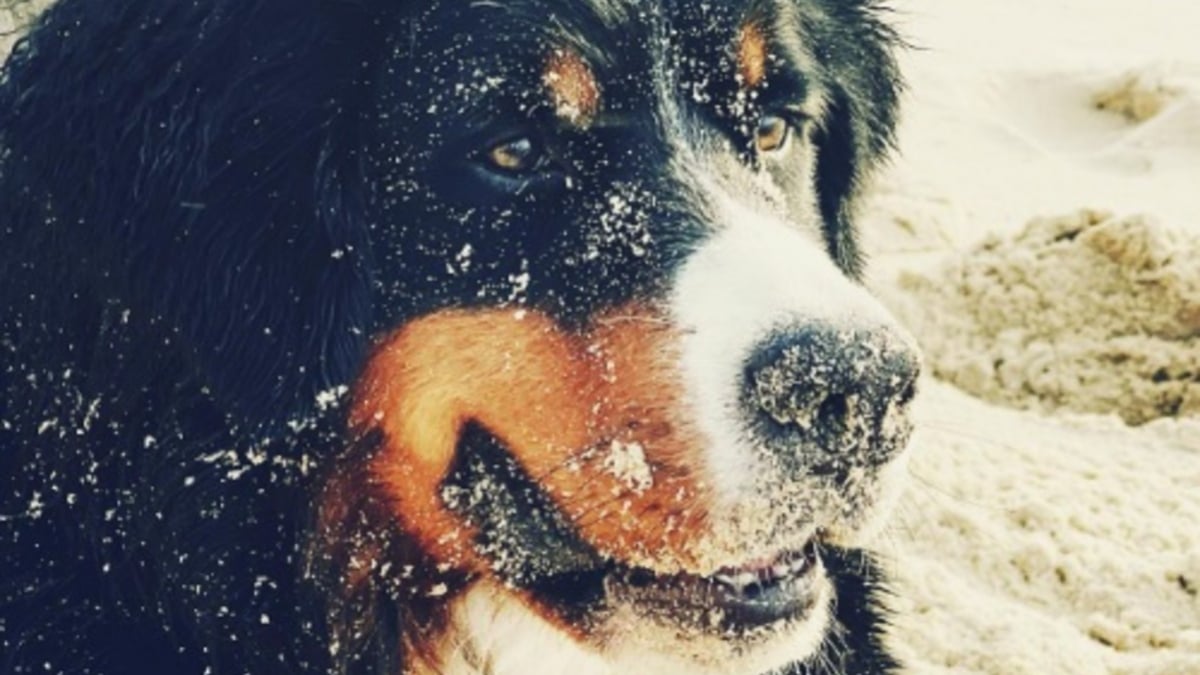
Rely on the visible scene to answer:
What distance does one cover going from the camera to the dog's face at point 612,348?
2.12 meters

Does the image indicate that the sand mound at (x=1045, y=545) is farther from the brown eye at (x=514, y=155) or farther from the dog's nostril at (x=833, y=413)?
the brown eye at (x=514, y=155)

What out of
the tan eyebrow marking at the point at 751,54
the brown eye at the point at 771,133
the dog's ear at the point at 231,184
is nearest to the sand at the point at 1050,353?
the brown eye at the point at 771,133

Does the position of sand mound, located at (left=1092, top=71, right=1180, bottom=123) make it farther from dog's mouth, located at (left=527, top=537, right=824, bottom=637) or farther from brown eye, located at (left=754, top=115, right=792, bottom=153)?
dog's mouth, located at (left=527, top=537, right=824, bottom=637)

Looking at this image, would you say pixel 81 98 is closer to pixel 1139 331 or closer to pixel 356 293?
pixel 356 293

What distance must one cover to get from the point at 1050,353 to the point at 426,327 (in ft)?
7.45

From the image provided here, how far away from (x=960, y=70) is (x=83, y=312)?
14.1 feet

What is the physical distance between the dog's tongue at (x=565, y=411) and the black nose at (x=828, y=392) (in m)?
0.11

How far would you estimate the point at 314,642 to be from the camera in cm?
243

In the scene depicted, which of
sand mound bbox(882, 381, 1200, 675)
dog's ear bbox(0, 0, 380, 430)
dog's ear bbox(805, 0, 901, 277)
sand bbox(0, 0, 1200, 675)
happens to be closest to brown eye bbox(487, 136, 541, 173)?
dog's ear bbox(0, 0, 380, 430)

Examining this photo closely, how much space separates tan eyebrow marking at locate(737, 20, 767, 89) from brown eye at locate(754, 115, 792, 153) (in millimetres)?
77

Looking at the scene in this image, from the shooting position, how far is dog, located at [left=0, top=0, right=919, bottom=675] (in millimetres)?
2166

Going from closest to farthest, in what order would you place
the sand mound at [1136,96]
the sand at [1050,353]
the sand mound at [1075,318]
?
the sand at [1050,353] < the sand mound at [1075,318] < the sand mound at [1136,96]

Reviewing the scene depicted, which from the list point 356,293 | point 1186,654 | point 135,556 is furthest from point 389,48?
point 1186,654

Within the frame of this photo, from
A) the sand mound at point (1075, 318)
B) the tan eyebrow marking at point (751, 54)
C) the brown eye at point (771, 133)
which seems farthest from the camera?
the sand mound at point (1075, 318)
